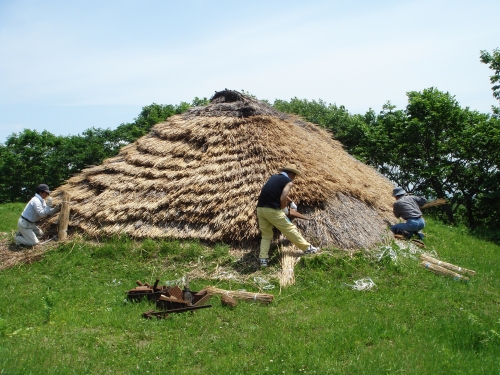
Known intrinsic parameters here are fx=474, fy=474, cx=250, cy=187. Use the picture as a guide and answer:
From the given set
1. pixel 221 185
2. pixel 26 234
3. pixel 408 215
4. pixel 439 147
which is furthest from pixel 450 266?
pixel 439 147

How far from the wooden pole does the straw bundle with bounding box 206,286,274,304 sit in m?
4.28

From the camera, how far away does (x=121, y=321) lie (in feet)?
21.3

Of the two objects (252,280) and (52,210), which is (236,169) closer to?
(252,280)

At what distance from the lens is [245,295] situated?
23.8 ft

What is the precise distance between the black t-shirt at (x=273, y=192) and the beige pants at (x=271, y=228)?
9 centimetres

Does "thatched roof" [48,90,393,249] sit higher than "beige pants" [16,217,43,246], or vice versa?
"thatched roof" [48,90,393,249]

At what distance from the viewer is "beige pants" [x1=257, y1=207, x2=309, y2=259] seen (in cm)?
835

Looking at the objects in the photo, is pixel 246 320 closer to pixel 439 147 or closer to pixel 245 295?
pixel 245 295

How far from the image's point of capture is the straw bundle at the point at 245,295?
281 inches

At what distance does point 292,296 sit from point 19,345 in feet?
12.7

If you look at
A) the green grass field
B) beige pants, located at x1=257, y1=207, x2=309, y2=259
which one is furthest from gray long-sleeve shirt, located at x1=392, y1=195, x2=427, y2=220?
beige pants, located at x1=257, y1=207, x2=309, y2=259

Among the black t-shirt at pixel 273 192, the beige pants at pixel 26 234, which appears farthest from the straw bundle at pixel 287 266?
the beige pants at pixel 26 234

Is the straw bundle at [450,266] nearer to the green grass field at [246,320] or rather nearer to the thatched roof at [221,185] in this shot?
the green grass field at [246,320]

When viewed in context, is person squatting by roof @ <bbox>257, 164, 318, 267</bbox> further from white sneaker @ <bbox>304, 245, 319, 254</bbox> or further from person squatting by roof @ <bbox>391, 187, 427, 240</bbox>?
person squatting by roof @ <bbox>391, 187, 427, 240</bbox>
